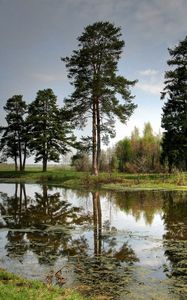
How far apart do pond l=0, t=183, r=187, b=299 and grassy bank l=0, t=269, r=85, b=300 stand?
0.54 m

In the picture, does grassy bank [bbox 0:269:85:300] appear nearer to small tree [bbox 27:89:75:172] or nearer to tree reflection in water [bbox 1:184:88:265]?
tree reflection in water [bbox 1:184:88:265]

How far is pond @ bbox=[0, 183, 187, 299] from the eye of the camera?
896cm

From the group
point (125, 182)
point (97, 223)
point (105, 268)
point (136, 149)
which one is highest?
point (136, 149)

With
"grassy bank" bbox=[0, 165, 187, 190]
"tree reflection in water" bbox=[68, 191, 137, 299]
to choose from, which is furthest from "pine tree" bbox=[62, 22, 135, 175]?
"tree reflection in water" bbox=[68, 191, 137, 299]

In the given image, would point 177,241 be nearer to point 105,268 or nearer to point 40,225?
point 105,268

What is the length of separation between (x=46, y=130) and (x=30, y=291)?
51368mm

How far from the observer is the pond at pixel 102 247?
8961 mm

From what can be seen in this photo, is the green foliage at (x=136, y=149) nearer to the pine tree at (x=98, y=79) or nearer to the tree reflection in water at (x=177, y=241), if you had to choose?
the pine tree at (x=98, y=79)

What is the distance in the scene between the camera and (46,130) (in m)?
58.6

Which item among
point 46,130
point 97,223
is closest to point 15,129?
point 46,130

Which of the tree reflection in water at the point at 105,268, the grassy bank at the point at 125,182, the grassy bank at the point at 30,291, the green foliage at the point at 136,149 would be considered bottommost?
the tree reflection in water at the point at 105,268

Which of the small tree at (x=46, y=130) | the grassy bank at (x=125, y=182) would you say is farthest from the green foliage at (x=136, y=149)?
the grassy bank at (x=125, y=182)

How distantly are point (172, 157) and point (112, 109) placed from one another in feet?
38.7

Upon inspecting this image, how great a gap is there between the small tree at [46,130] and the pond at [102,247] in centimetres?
3431
